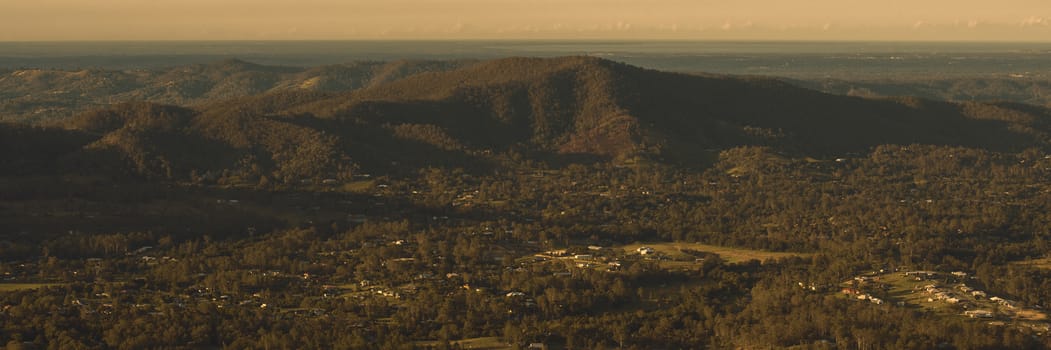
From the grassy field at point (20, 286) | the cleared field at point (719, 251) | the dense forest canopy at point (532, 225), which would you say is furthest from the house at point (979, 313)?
the grassy field at point (20, 286)

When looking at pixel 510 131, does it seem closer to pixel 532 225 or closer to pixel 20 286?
pixel 532 225

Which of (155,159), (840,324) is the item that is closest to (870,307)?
(840,324)

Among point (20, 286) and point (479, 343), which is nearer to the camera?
point (479, 343)

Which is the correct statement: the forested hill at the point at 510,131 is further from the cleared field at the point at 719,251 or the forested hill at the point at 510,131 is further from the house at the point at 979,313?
the house at the point at 979,313

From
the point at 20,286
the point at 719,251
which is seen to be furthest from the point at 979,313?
the point at 20,286

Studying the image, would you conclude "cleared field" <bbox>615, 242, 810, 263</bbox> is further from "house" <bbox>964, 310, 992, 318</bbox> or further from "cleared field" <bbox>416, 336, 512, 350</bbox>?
"cleared field" <bbox>416, 336, 512, 350</bbox>

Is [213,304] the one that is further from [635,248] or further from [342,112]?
[342,112]
